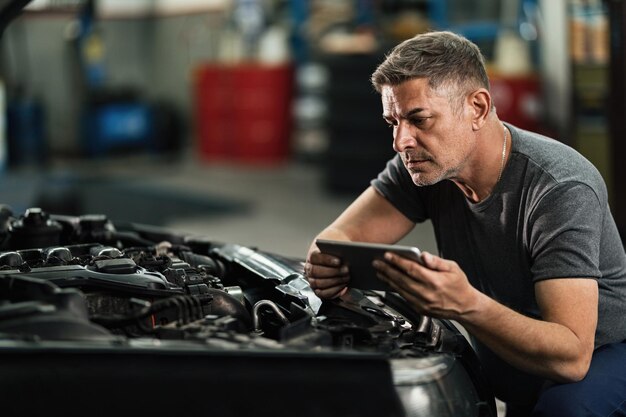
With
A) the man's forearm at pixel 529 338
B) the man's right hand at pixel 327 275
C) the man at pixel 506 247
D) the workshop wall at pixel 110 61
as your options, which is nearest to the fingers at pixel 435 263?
the man at pixel 506 247

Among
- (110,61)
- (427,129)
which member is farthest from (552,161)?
(110,61)

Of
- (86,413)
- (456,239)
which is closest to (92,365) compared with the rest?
(86,413)

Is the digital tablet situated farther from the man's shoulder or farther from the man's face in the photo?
the man's shoulder

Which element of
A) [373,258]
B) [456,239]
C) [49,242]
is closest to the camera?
[373,258]

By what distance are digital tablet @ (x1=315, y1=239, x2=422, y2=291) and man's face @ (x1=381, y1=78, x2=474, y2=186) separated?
24 cm

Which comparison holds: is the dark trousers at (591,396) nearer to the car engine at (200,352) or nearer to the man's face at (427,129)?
the car engine at (200,352)

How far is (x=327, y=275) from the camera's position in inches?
76.5

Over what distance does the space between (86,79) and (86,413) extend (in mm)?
7386

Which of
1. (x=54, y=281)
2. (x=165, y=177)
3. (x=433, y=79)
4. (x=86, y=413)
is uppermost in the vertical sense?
(x=433, y=79)

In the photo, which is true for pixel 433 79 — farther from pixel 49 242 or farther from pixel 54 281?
pixel 49 242

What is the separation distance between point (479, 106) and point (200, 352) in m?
0.81

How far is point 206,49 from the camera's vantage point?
10.0 m

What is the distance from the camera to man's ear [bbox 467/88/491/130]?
6.39 ft

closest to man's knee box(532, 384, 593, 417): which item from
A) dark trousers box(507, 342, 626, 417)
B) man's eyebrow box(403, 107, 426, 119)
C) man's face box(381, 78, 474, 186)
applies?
dark trousers box(507, 342, 626, 417)
